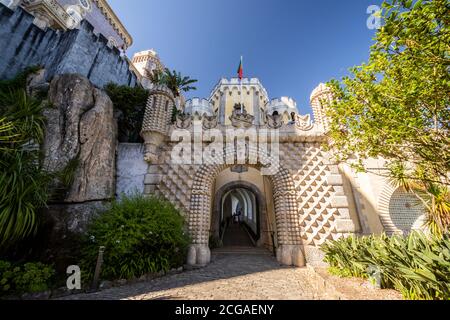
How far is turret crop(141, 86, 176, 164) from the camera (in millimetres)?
7832

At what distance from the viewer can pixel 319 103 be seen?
8602 millimetres

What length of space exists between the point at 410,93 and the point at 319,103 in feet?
15.8

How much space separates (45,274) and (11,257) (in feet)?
5.45

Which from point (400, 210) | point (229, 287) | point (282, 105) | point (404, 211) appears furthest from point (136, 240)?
point (282, 105)

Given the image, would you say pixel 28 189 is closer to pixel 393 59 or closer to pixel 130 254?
pixel 130 254

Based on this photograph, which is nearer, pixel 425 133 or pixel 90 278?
pixel 425 133

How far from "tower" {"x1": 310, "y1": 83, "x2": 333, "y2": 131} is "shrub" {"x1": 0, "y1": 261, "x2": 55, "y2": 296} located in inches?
403

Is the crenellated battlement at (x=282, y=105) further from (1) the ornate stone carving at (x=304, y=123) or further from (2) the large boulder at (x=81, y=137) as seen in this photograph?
(2) the large boulder at (x=81, y=137)

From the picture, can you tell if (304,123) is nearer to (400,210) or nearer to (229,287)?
(400,210)

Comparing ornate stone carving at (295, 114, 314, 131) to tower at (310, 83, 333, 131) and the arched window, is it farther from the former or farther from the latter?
the arched window

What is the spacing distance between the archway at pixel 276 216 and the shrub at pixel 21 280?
149 inches

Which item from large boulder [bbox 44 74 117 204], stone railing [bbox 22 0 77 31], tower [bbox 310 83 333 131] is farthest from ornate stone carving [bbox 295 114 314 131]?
stone railing [bbox 22 0 77 31]
